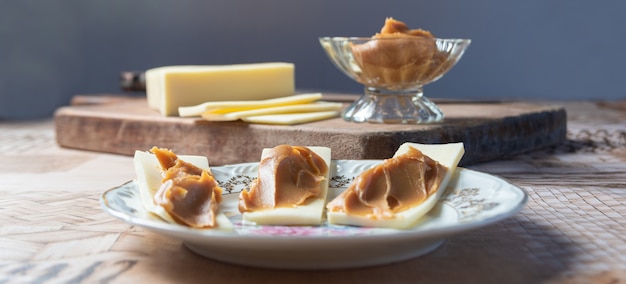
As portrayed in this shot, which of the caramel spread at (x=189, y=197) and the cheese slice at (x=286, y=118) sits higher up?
the caramel spread at (x=189, y=197)

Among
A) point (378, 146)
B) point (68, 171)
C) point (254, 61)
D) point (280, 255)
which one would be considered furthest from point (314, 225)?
point (254, 61)

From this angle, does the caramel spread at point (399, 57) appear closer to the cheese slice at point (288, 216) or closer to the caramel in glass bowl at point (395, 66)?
the caramel in glass bowl at point (395, 66)

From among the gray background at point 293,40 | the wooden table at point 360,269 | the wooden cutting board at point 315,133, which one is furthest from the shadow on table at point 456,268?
the gray background at point 293,40

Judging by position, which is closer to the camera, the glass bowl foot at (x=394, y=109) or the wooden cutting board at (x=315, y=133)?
the wooden cutting board at (x=315, y=133)

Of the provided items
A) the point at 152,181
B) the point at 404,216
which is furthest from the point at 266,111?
the point at 404,216

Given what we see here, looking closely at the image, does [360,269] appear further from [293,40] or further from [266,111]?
[293,40]

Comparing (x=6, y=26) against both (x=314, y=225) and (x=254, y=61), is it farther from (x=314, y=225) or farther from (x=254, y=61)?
(x=314, y=225)

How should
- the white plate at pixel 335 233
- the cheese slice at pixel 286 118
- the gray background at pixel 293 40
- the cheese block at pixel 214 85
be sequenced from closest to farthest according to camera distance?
the white plate at pixel 335 233, the cheese slice at pixel 286 118, the cheese block at pixel 214 85, the gray background at pixel 293 40
